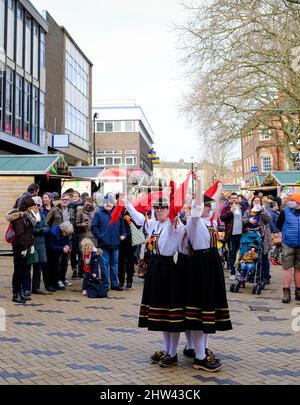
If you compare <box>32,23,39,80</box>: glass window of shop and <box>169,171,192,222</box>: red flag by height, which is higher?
<box>32,23,39,80</box>: glass window of shop

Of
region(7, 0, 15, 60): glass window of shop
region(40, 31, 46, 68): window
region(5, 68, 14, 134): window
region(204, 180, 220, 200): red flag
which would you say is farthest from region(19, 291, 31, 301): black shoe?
region(40, 31, 46, 68): window

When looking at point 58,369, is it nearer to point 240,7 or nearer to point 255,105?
point 240,7

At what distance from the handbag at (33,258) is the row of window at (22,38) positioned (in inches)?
842

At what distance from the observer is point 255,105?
28406mm

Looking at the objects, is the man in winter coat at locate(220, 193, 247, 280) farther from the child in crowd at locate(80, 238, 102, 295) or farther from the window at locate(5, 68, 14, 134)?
the window at locate(5, 68, 14, 134)

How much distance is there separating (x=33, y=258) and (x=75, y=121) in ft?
121

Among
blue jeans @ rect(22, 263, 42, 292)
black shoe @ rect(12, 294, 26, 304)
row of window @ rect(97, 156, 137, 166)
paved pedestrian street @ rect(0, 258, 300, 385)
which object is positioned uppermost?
row of window @ rect(97, 156, 137, 166)

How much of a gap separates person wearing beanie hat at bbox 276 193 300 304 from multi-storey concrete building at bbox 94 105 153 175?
64145 millimetres

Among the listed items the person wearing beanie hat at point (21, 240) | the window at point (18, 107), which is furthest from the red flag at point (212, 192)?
the window at point (18, 107)

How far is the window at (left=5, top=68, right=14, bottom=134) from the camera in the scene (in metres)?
28.1

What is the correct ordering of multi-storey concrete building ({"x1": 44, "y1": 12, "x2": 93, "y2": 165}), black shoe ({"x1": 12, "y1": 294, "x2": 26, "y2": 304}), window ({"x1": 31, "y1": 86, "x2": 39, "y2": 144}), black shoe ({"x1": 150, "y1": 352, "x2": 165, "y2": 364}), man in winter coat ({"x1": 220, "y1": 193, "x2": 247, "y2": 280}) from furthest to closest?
multi-storey concrete building ({"x1": 44, "y1": 12, "x2": 93, "y2": 165}), window ({"x1": 31, "y1": 86, "x2": 39, "y2": 144}), man in winter coat ({"x1": 220, "y1": 193, "x2": 247, "y2": 280}), black shoe ({"x1": 12, "y1": 294, "x2": 26, "y2": 304}), black shoe ({"x1": 150, "y1": 352, "x2": 165, "y2": 364})

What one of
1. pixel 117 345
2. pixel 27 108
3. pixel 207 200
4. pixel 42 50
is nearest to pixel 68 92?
pixel 42 50
